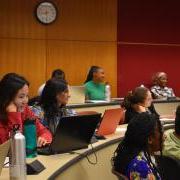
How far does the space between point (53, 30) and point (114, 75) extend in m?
1.49

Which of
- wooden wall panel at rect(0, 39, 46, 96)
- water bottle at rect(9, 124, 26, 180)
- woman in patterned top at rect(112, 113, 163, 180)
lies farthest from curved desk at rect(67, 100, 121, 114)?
water bottle at rect(9, 124, 26, 180)

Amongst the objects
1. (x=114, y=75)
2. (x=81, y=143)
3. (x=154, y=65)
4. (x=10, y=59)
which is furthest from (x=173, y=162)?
(x=154, y=65)

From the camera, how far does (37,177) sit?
2213 mm

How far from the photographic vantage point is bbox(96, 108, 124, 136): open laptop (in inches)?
133

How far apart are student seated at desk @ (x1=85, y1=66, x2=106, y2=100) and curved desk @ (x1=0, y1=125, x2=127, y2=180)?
9.06ft

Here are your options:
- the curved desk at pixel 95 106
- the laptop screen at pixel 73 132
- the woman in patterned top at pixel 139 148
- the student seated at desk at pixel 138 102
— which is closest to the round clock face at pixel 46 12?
the curved desk at pixel 95 106

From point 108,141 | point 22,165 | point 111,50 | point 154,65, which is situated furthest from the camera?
point 154,65

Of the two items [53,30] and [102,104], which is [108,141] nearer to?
[102,104]

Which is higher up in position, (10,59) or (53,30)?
(53,30)

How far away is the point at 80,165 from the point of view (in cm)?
283

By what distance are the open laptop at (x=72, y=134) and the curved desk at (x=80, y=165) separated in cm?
5

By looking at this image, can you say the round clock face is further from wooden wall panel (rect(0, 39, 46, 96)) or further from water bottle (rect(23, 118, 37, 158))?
water bottle (rect(23, 118, 37, 158))

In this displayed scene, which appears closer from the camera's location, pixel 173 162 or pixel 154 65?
pixel 173 162

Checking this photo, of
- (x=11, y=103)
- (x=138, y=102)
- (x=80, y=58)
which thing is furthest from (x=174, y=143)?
(x=80, y=58)
